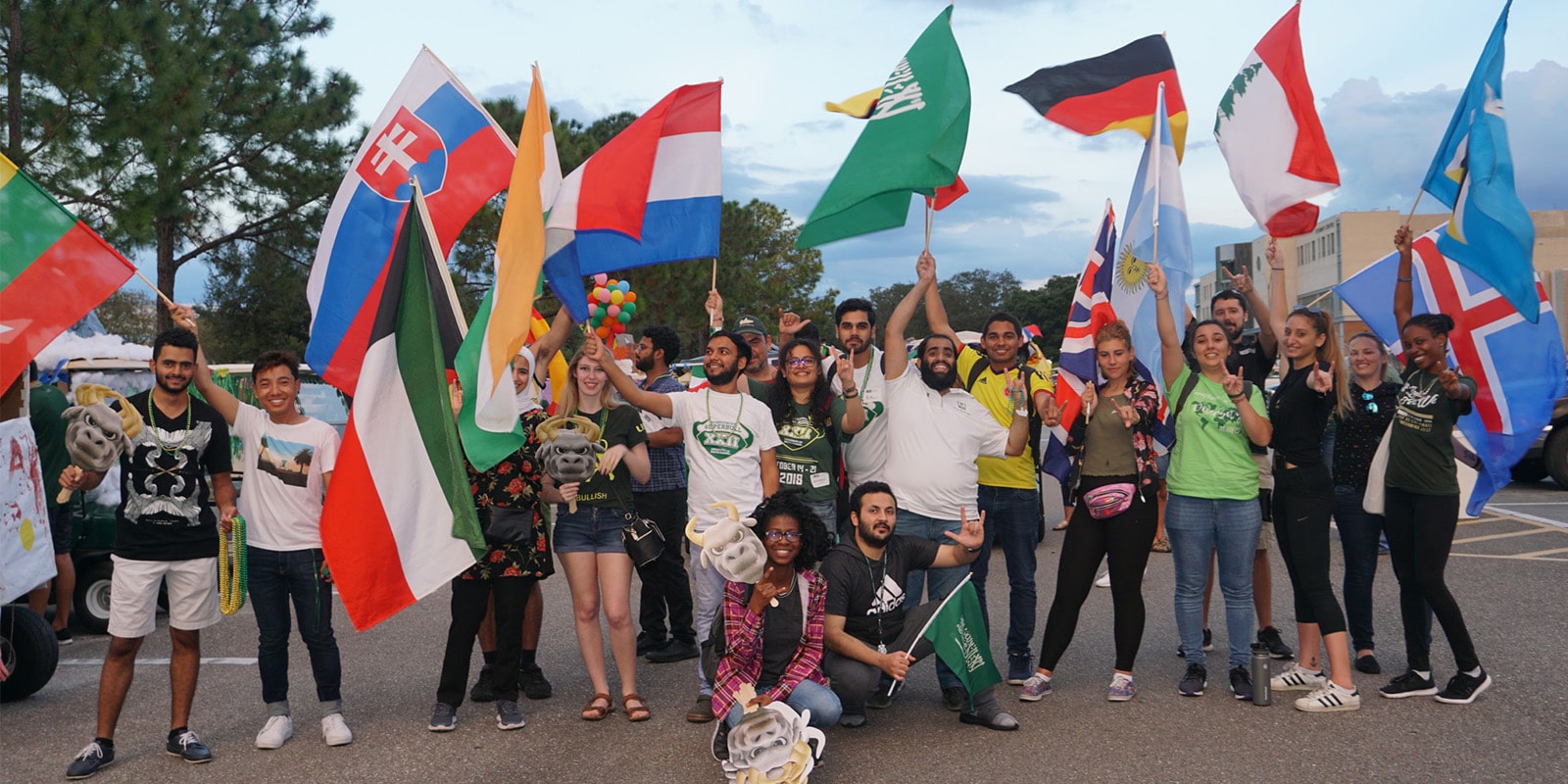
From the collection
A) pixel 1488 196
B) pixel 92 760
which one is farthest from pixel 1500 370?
pixel 92 760

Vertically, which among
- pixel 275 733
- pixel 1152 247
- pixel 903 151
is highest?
pixel 903 151

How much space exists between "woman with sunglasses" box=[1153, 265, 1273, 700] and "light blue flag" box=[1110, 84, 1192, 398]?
0.14 m

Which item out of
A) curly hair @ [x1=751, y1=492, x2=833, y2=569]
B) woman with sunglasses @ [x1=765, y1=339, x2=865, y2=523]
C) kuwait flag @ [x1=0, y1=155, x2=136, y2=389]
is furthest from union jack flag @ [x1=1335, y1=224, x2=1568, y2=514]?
kuwait flag @ [x1=0, y1=155, x2=136, y2=389]

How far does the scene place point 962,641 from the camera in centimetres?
559

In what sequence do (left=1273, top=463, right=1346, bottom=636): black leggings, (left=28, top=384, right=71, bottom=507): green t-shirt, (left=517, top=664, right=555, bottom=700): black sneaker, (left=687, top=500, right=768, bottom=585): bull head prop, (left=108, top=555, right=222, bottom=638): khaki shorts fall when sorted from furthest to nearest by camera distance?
(left=28, top=384, right=71, bottom=507): green t-shirt < (left=517, top=664, right=555, bottom=700): black sneaker < (left=1273, top=463, right=1346, bottom=636): black leggings < (left=108, top=555, right=222, bottom=638): khaki shorts < (left=687, top=500, right=768, bottom=585): bull head prop

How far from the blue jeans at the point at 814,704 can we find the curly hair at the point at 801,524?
0.54 m

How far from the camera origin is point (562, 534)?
20.0 feet

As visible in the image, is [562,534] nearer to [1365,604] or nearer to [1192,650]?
[1192,650]

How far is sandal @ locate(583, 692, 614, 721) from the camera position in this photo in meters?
5.90

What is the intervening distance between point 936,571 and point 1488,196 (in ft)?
11.6

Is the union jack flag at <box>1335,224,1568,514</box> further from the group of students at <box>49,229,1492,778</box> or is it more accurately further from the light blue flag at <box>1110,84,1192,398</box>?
the light blue flag at <box>1110,84,1192,398</box>

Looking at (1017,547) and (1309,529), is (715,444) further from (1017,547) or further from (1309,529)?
(1309,529)

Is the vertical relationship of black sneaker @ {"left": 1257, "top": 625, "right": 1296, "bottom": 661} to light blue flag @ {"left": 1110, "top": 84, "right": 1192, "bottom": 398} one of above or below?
below

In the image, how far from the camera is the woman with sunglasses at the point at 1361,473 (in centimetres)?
650
